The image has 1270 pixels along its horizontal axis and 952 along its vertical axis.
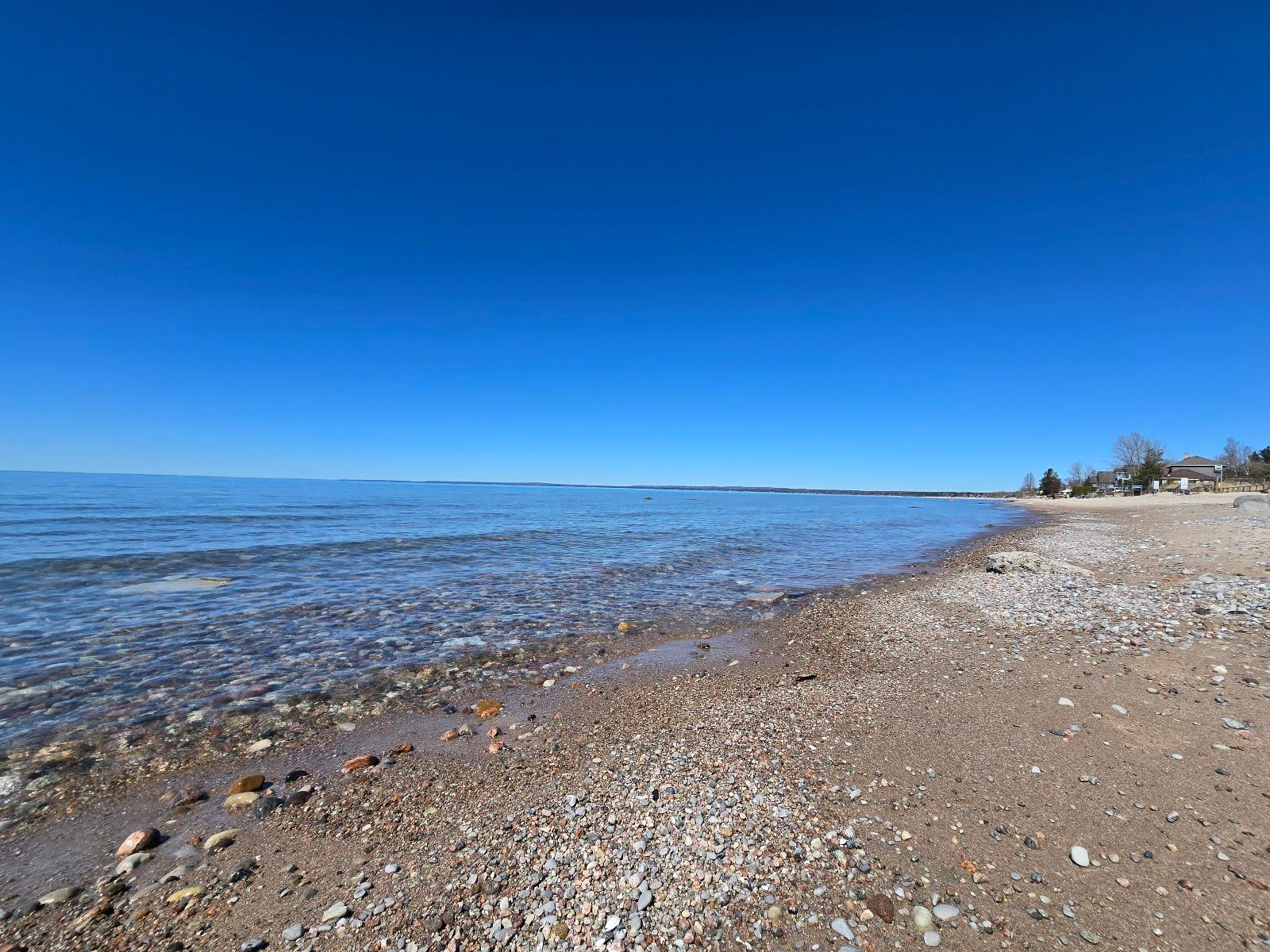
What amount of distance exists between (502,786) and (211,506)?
5332 cm

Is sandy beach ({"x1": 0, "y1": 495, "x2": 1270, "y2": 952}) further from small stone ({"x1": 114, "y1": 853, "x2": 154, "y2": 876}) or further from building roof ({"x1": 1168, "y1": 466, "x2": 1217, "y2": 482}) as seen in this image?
building roof ({"x1": 1168, "y1": 466, "x2": 1217, "y2": 482})

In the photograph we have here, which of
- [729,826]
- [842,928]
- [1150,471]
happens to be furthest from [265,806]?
[1150,471]

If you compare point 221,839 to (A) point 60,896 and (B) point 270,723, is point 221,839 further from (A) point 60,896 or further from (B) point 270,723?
(B) point 270,723

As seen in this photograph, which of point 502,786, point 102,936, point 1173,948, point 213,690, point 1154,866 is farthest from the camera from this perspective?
point 213,690

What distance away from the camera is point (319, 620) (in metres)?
10.7

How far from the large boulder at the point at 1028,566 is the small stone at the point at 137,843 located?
18.5m

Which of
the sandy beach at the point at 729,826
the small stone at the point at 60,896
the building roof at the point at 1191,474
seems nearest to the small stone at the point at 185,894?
the sandy beach at the point at 729,826

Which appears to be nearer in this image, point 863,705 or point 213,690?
point 863,705

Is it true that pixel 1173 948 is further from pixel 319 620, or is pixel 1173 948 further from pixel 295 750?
pixel 319 620

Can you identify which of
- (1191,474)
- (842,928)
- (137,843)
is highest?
(1191,474)

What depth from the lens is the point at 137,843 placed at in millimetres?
3990

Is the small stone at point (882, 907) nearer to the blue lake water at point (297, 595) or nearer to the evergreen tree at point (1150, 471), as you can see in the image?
the blue lake water at point (297, 595)

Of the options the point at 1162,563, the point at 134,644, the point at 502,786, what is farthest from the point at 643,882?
the point at 1162,563

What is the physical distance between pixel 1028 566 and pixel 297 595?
2092cm
